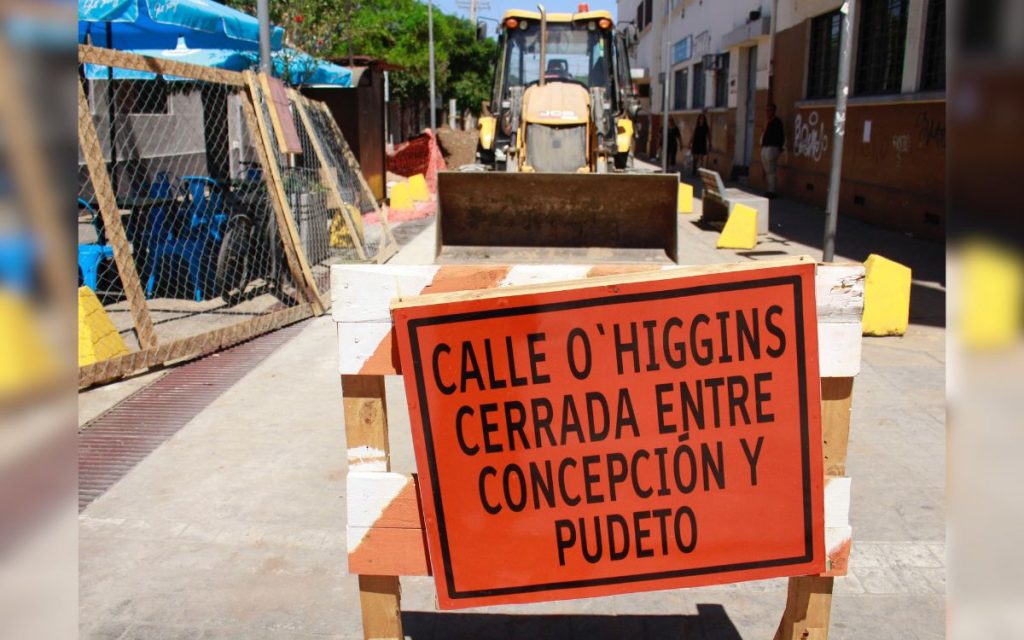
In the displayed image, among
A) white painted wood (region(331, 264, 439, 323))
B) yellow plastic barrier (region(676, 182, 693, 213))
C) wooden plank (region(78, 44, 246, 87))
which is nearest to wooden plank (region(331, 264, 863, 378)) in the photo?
white painted wood (region(331, 264, 439, 323))

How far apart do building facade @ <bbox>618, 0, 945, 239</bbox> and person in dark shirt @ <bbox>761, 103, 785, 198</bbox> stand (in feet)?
1.00

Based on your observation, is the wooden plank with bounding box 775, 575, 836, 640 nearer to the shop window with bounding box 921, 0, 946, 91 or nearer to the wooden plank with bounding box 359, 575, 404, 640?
the wooden plank with bounding box 359, 575, 404, 640

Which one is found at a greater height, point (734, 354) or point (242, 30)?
point (242, 30)

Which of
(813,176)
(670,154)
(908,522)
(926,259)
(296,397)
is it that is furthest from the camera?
(670,154)

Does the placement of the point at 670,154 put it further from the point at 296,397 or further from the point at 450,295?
the point at 450,295

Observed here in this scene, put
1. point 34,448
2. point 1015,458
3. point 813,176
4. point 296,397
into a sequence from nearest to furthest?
point 34,448 < point 1015,458 < point 296,397 < point 813,176

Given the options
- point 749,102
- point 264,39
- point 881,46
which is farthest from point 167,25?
point 749,102

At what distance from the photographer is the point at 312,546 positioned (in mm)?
4043

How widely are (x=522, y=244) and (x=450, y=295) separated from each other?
7101 mm

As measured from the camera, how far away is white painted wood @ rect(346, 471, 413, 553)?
99.5 inches

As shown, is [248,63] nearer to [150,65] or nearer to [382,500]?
[150,65]

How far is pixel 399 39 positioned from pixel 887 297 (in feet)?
109

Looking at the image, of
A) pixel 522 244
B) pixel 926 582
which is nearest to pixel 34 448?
pixel 926 582

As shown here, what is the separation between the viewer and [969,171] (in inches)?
25.8
